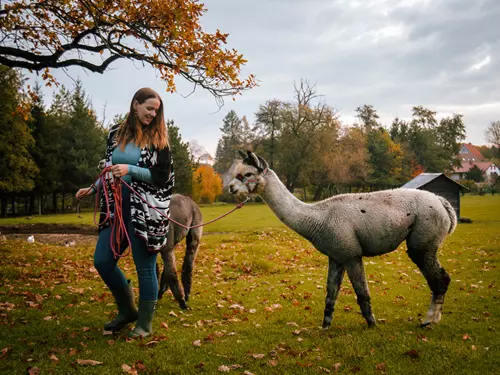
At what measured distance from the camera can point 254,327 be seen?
5.67 meters

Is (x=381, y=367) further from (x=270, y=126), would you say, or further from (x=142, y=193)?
(x=270, y=126)

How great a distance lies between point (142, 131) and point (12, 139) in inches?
1304

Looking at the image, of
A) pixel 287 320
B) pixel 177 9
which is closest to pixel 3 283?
pixel 287 320

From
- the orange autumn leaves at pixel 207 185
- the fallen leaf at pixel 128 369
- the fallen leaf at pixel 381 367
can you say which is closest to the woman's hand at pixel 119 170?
the fallen leaf at pixel 128 369

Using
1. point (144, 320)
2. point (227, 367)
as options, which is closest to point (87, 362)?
point (144, 320)

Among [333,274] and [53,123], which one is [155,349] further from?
[53,123]

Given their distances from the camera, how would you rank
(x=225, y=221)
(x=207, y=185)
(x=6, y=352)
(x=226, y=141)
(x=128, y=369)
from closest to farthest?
(x=128, y=369) → (x=6, y=352) → (x=225, y=221) → (x=207, y=185) → (x=226, y=141)

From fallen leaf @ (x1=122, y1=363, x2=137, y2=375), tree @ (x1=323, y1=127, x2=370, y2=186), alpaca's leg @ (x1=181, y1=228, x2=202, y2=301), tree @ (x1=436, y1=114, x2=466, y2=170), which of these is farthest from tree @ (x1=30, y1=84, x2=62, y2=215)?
tree @ (x1=436, y1=114, x2=466, y2=170)

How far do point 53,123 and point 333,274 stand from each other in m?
42.1

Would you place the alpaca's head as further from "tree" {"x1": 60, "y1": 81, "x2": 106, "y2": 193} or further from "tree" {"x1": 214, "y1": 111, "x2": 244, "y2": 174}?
"tree" {"x1": 214, "y1": 111, "x2": 244, "y2": 174}

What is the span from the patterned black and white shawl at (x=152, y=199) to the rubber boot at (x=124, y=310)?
2.99 ft

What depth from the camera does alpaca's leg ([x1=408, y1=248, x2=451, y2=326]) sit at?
5.36m

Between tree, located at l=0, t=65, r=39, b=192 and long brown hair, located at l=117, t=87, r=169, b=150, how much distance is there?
30.2 m

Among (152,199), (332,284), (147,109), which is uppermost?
(147,109)
